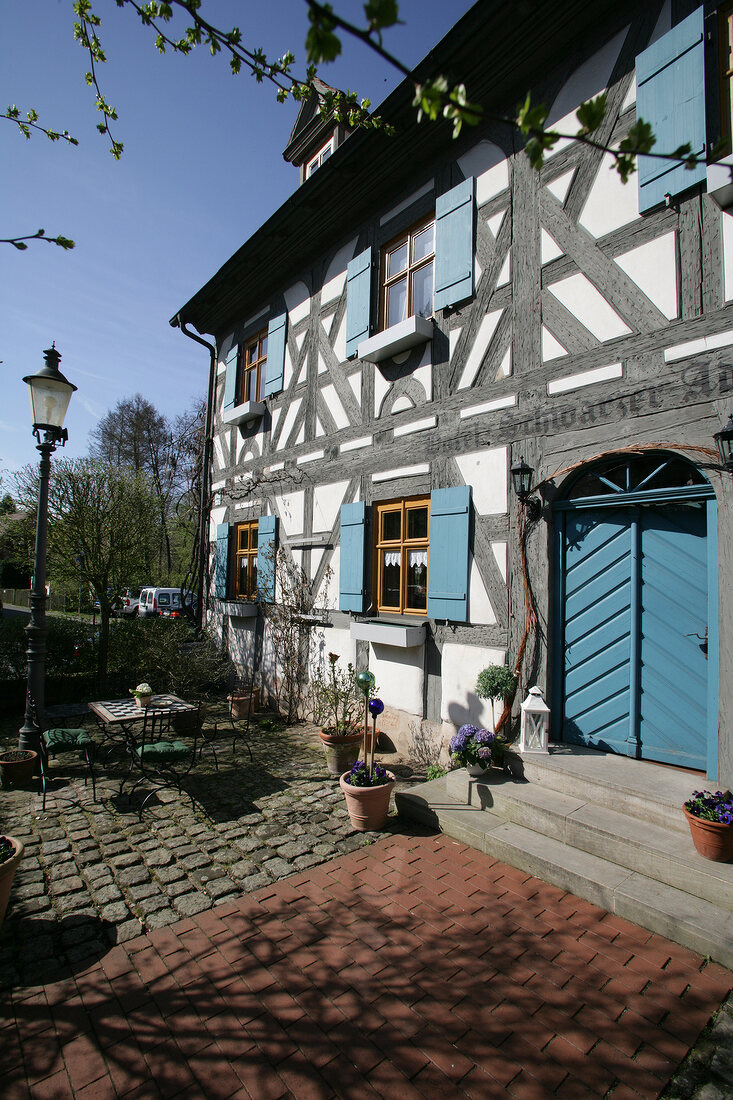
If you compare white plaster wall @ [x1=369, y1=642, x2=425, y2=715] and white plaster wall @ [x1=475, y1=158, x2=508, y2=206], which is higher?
white plaster wall @ [x1=475, y1=158, x2=508, y2=206]

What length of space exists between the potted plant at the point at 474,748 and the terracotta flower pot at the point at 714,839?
1556 millimetres

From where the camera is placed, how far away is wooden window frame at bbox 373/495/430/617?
6.17 meters

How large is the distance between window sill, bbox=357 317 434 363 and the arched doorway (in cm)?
239

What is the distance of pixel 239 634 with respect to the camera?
9.52 m

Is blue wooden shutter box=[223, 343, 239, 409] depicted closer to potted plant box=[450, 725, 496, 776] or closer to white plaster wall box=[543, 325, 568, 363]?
white plaster wall box=[543, 325, 568, 363]

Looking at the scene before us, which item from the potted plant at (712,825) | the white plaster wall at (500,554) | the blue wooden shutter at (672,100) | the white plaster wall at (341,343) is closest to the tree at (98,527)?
the white plaster wall at (341,343)

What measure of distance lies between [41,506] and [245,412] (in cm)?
428

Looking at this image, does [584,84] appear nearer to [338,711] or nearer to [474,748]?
[474,748]

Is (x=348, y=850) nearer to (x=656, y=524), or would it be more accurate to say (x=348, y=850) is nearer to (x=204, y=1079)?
(x=204, y=1079)

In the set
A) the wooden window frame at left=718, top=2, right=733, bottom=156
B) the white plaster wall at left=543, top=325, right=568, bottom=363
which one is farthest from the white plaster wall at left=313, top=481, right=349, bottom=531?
the wooden window frame at left=718, top=2, right=733, bottom=156

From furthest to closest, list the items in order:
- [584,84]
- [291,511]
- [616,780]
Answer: [291,511]
[584,84]
[616,780]

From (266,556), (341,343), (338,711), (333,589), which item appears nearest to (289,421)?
(341,343)

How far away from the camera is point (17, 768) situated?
5.10m

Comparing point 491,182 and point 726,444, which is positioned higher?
point 491,182
